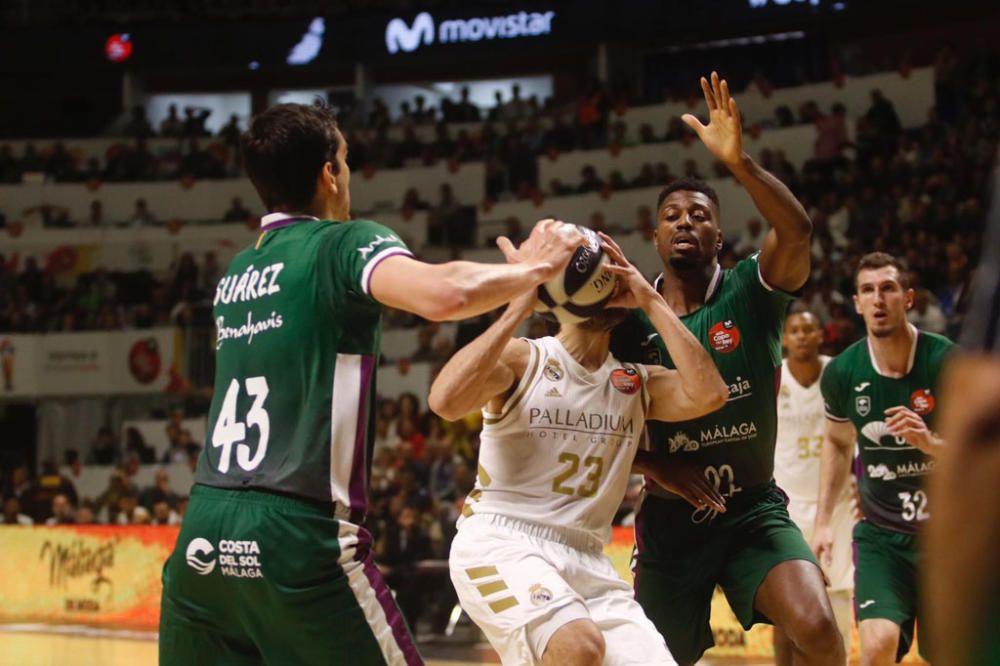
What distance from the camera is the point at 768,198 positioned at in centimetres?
499

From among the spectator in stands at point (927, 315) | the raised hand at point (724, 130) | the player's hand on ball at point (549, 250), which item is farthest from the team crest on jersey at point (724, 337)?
the spectator in stands at point (927, 315)

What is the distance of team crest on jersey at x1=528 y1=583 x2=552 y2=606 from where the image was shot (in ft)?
13.6

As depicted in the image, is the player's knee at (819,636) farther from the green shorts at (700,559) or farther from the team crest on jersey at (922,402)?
the team crest on jersey at (922,402)

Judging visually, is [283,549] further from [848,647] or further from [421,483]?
[421,483]

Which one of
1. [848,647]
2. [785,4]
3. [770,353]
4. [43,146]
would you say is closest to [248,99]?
[43,146]

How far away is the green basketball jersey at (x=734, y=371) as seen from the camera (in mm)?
5293

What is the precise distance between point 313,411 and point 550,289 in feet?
4.67

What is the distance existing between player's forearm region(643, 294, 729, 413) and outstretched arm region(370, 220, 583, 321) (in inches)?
58.3

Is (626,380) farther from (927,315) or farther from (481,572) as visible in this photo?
(927,315)

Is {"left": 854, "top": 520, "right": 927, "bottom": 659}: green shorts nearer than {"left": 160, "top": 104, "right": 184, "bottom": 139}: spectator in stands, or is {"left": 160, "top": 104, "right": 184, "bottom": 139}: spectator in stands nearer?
{"left": 854, "top": 520, "right": 927, "bottom": 659}: green shorts

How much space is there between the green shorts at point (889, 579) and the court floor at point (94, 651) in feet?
12.8

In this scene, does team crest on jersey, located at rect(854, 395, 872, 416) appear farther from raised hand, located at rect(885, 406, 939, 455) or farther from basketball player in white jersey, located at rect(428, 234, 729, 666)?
basketball player in white jersey, located at rect(428, 234, 729, 666)

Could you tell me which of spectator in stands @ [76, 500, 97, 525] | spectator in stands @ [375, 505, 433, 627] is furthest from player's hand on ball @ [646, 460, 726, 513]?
spectator in stands @ [76, 500, 97, 525]

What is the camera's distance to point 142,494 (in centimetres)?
1581
